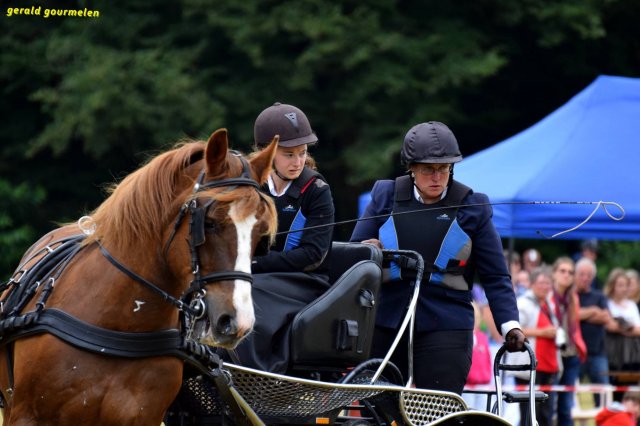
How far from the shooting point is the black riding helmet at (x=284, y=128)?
17.4 ft

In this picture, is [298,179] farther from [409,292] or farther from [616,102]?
[616,102]

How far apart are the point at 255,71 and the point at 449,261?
14.2 meters

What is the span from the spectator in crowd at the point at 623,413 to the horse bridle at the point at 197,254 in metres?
5.70

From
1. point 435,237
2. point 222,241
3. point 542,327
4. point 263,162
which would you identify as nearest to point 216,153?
point 263,162

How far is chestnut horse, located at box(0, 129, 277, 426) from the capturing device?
420cm

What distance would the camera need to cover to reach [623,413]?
9094 millimetres

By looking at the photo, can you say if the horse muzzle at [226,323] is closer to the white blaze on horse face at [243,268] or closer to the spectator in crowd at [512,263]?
the white blaze on horse face at [243,268]

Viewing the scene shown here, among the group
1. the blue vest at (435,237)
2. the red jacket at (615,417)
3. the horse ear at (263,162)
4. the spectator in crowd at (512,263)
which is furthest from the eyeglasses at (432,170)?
the spectator in crowd at (512,263)

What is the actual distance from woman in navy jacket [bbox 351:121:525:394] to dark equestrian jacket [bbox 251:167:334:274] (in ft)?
1.53

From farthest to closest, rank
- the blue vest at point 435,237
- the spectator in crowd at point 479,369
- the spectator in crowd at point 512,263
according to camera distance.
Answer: the spectator in crowd at point 512,263
the spectator in crowd at point 479,369
the blue vest at point 435,237

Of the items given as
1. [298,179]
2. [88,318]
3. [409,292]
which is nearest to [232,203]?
[88,318]

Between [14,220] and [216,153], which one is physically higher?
[14,220]

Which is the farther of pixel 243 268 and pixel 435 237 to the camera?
pixel 435 237

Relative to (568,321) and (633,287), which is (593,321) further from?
(633,287)
